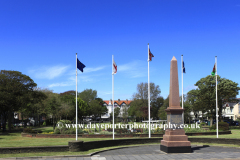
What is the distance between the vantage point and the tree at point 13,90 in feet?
119

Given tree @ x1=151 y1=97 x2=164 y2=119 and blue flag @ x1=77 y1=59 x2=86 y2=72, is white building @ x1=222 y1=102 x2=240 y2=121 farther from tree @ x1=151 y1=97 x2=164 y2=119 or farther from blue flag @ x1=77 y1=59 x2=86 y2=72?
blue flag @ x1=77 y1=59 x2=86 y2=72

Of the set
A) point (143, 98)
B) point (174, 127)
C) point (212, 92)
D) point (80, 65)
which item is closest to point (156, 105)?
point (143, 98)

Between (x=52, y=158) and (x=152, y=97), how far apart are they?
61.0 metres

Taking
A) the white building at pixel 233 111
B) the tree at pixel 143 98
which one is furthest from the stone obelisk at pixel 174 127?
the white building at pixel 233 111

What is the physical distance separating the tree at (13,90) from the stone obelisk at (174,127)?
26870 millimetres

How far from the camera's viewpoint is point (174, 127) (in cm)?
1648

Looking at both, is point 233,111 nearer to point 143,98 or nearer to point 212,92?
point 143,98

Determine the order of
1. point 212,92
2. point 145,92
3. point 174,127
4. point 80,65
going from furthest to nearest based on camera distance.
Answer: point 145,92 < point 212,92 < point 80,65 < point 174,127

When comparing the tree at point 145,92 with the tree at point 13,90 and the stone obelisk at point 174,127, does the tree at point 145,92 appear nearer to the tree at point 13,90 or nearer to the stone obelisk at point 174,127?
the tree at point 13,90

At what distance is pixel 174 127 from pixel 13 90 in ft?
96.2

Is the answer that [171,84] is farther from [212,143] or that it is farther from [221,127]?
[221,127]

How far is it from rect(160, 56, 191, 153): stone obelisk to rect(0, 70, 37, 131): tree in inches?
1058

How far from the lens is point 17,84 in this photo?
1529 inches

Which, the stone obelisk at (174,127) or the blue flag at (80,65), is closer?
the stone obelisk at (174,127)
